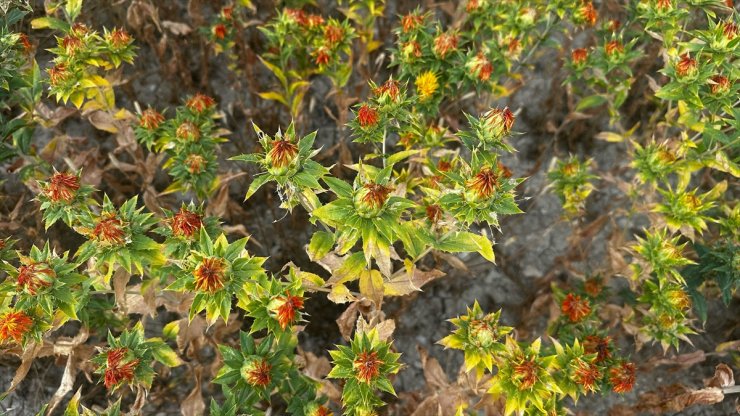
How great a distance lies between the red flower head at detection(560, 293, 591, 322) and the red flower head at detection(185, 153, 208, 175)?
2.02 m

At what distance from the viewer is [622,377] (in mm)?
Result: 2473

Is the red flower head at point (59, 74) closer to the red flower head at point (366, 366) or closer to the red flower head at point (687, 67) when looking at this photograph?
the red flower head at point (366, 366)

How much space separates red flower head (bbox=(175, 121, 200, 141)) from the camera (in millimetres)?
2660

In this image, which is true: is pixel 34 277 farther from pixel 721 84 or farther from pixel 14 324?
pixel 721 84

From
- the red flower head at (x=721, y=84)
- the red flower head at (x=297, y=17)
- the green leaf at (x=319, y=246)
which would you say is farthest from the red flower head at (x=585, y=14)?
the green leaf at (x=319, y=246)

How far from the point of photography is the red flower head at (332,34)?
295 cm

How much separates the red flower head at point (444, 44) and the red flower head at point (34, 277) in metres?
1.99

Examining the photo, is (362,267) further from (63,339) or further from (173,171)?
(63,339)

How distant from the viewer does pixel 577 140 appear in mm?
4215

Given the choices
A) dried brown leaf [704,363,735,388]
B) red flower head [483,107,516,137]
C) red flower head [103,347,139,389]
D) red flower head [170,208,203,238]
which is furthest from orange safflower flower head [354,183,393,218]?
dried brown leaf [704,363,735,388]

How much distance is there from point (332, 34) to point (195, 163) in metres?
1.04

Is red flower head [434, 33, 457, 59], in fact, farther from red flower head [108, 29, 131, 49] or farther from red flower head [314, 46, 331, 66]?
red flower head [108, 29, 131, 49]

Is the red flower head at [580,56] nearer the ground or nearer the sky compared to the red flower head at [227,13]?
nearer the sky

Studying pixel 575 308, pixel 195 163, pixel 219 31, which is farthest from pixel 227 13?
pixel 575 308
